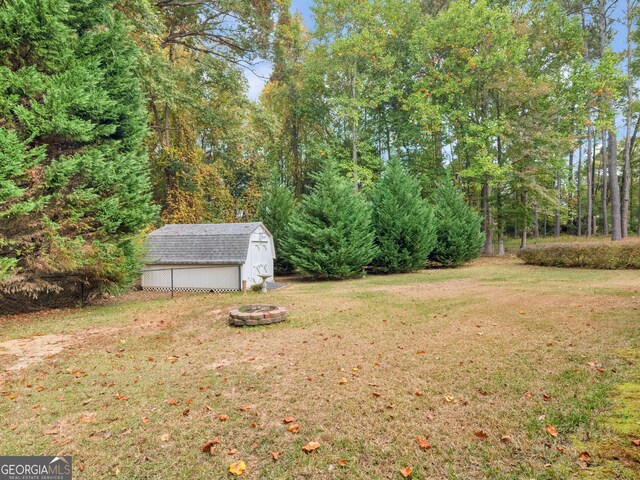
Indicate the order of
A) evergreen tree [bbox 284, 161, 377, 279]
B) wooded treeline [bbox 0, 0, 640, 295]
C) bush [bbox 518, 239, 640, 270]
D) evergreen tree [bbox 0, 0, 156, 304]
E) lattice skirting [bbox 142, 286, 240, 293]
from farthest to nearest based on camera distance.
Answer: evergreen tree [bbox 284, 161, 377, 279], bush [bbox 518, 239, 640, 270], lattice skirting [bbox 142, 286, 240, 293], wooded treeline [bbox 0, 0, 640, 295], evergreen tree [bbox 0, 0, 156, 304]

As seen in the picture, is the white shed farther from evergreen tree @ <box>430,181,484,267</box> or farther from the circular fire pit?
evergreen tree @ <box>430,181,484,267</box>

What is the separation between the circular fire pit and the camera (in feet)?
25.3

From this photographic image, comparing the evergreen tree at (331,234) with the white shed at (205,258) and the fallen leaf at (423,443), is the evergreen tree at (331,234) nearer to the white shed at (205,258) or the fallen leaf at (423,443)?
the white shed at (205,258)

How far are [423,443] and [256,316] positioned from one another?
17.1 feet

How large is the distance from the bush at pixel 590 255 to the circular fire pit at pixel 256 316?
15.1m

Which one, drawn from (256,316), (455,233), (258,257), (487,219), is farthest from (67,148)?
(487,219)

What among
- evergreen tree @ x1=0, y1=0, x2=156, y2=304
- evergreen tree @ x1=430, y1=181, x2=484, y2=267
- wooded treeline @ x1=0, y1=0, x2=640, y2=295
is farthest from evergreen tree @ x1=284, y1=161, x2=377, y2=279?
evergreen tree @ x1=0, y1=0, x2=156, y2=304

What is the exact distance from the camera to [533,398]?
3.74 metres

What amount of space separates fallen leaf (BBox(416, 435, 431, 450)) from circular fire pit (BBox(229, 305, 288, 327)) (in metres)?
5.11

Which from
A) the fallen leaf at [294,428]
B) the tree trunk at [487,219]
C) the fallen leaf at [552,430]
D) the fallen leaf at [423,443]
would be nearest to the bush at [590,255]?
the tree trunk at [487,219]

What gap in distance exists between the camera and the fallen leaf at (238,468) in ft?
9.10

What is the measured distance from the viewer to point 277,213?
799 inches

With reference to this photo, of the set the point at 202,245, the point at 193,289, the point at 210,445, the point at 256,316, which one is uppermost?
the point at 202,245

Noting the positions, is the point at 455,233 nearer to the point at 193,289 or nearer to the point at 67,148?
the point at 193,289
